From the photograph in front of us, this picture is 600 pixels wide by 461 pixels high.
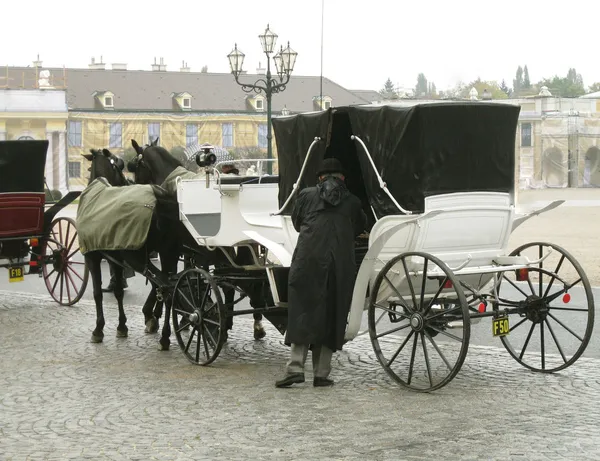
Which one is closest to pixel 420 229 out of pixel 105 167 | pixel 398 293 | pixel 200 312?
pixel 398 293

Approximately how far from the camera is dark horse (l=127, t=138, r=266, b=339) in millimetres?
9305

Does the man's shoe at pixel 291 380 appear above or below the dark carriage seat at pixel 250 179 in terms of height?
below

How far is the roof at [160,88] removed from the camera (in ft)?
261

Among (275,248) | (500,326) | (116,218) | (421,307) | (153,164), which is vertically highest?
(153,164)

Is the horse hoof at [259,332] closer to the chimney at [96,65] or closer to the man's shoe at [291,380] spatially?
the man's shoe at [291,380]

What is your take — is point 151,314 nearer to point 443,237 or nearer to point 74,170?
point 443,237

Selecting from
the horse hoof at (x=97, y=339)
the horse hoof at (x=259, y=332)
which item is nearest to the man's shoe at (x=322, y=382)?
the horse hoof at (x=259, y=332)

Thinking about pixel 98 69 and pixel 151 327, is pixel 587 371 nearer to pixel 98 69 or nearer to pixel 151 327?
pixel 151 327

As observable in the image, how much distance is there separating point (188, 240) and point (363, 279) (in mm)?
2532

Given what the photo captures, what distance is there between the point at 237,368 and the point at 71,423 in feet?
7.02

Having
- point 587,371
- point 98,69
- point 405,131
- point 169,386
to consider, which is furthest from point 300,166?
point 98,69

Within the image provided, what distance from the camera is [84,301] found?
43.2ft

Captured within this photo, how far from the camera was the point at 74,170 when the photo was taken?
72.9 m

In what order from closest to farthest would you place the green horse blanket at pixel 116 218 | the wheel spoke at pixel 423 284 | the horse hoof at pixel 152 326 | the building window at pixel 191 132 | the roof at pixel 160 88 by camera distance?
1. the wheel spoke at pixel 423 284
2. the green horse blanket at pixel 116 218
3. the horse hoof at pixel 152 326
4. the building window at pixel 191 132
5. the roof at pixel 160 88
